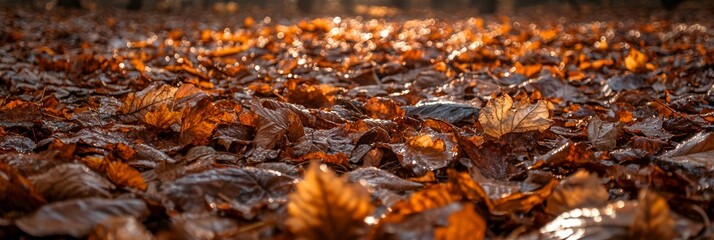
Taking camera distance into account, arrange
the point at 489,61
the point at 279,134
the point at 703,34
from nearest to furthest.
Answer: the point at 279,134 → the point at 489,61 → the point at 703,34

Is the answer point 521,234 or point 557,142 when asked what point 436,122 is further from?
point 521,234

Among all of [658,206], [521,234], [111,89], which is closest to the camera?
[658,206]

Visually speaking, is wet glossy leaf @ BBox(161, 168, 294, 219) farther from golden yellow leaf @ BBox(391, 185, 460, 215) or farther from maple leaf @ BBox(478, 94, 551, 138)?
maple leaf @ BBox(478, 94, 551, 138)

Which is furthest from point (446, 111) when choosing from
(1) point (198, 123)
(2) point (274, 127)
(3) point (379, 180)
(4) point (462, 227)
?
(4) point (462, 227)

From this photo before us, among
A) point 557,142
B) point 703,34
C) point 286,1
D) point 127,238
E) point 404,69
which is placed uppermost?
point 127,238

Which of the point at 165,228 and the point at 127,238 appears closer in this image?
the point at 127,238

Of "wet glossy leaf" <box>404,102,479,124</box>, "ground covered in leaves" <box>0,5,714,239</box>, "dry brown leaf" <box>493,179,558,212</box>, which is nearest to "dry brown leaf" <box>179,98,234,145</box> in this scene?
"ground covered in leaves" <box>0,5,714,239</box>

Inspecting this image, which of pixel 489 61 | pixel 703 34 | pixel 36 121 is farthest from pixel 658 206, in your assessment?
pixel 703 34

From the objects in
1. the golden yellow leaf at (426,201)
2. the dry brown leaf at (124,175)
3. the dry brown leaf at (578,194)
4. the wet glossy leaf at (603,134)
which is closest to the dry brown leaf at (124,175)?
the dry brown leaf at (124,175)
